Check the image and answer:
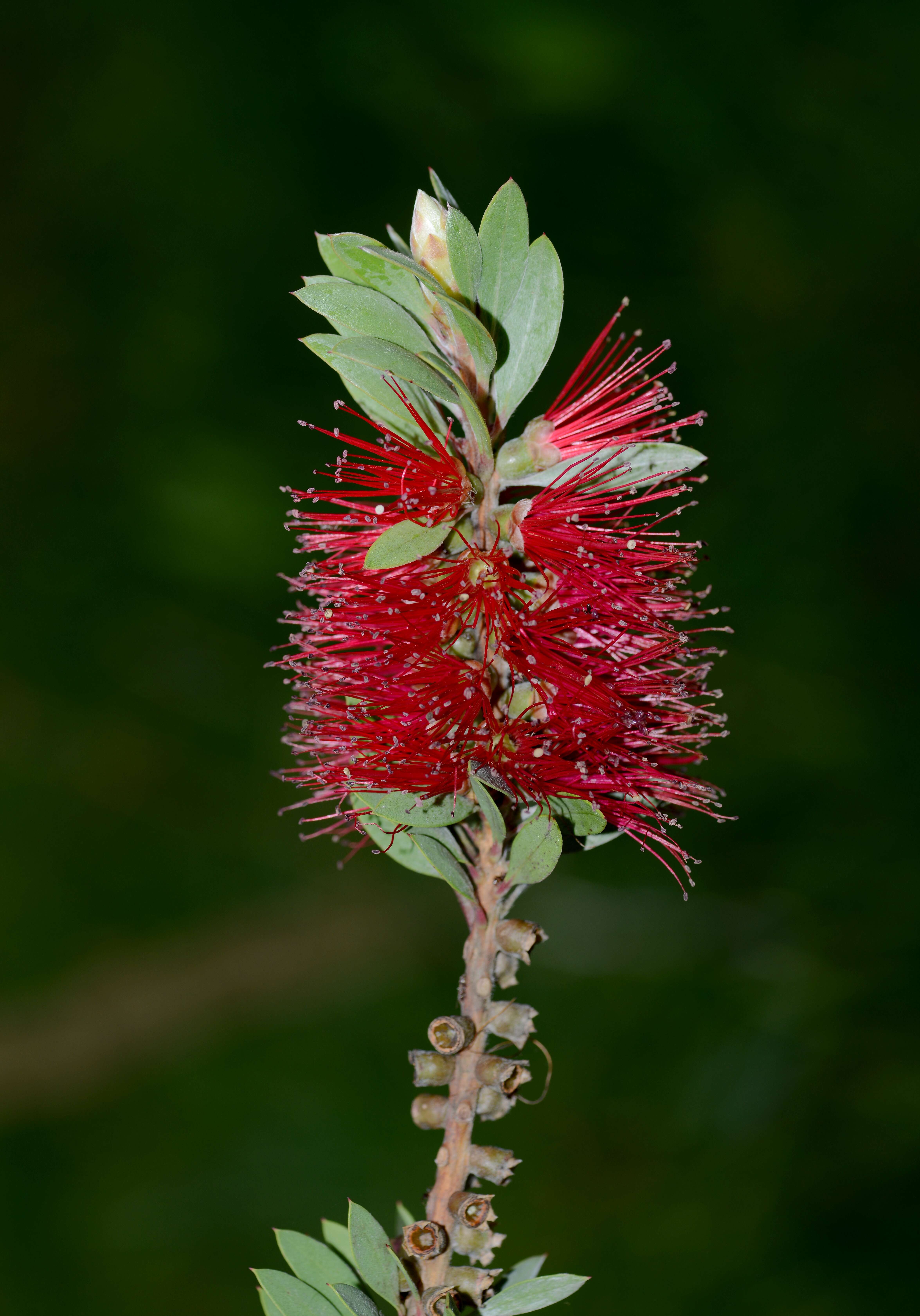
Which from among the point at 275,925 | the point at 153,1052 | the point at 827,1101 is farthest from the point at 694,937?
the point at 153,1052

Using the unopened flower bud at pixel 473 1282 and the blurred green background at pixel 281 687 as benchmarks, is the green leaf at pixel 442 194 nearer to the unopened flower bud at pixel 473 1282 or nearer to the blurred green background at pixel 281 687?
the unopened flower bud at pixel 473 1282

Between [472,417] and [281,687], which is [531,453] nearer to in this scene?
[472,417]

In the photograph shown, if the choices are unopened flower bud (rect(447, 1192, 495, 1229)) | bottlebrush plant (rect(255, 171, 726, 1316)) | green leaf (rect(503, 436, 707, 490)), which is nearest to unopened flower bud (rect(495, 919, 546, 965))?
bottlebrush plant (rect(255, 171, 726, 1316))

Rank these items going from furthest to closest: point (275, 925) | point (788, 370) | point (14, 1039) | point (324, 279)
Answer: point (275, 925), point (14, 1039), point (788, 370), point (324, 279)

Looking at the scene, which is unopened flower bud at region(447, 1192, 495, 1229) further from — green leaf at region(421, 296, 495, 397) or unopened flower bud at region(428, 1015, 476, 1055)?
green leaf at region(421, 296, 495, 397)

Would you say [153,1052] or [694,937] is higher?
[694,937]

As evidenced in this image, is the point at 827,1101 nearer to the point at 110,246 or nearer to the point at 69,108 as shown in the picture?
the point at 110,246
